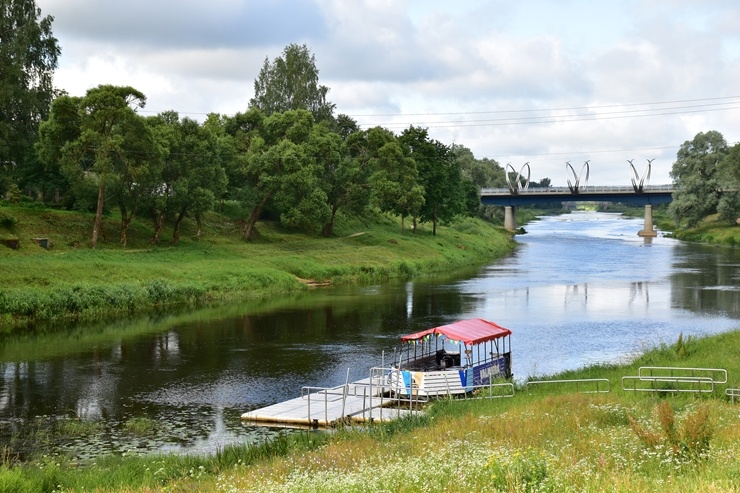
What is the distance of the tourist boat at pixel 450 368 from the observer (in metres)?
37.0

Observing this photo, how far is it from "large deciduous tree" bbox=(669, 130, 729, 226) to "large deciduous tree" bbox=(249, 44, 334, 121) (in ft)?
221

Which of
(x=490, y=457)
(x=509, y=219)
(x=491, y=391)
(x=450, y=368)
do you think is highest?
(x=509, y=219)

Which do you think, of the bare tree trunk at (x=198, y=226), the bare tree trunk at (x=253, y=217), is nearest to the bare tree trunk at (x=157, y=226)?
the bare tree trunk at (x=198, y=226)

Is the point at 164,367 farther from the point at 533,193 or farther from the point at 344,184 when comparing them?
the point at 533,193

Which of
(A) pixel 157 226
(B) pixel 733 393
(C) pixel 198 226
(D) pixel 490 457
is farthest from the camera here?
(C) pixel 198 226

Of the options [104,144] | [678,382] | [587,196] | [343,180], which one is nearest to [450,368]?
[678,382]

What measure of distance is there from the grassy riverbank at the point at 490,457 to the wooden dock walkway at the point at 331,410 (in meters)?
2.57

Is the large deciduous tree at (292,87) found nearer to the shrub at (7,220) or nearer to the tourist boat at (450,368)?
the shrub at (7,220)

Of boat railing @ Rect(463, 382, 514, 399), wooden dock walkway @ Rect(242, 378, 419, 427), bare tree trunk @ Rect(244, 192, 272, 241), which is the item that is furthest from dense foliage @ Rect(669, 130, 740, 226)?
wooden dock walkway @ Rect(242, 378, 419, 427)

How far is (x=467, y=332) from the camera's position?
135 feet

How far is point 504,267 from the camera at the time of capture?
109 metres

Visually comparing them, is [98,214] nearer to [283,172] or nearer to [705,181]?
[283,172]

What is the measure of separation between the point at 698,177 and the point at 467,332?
130 meters

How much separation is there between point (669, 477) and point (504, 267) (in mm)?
93802
